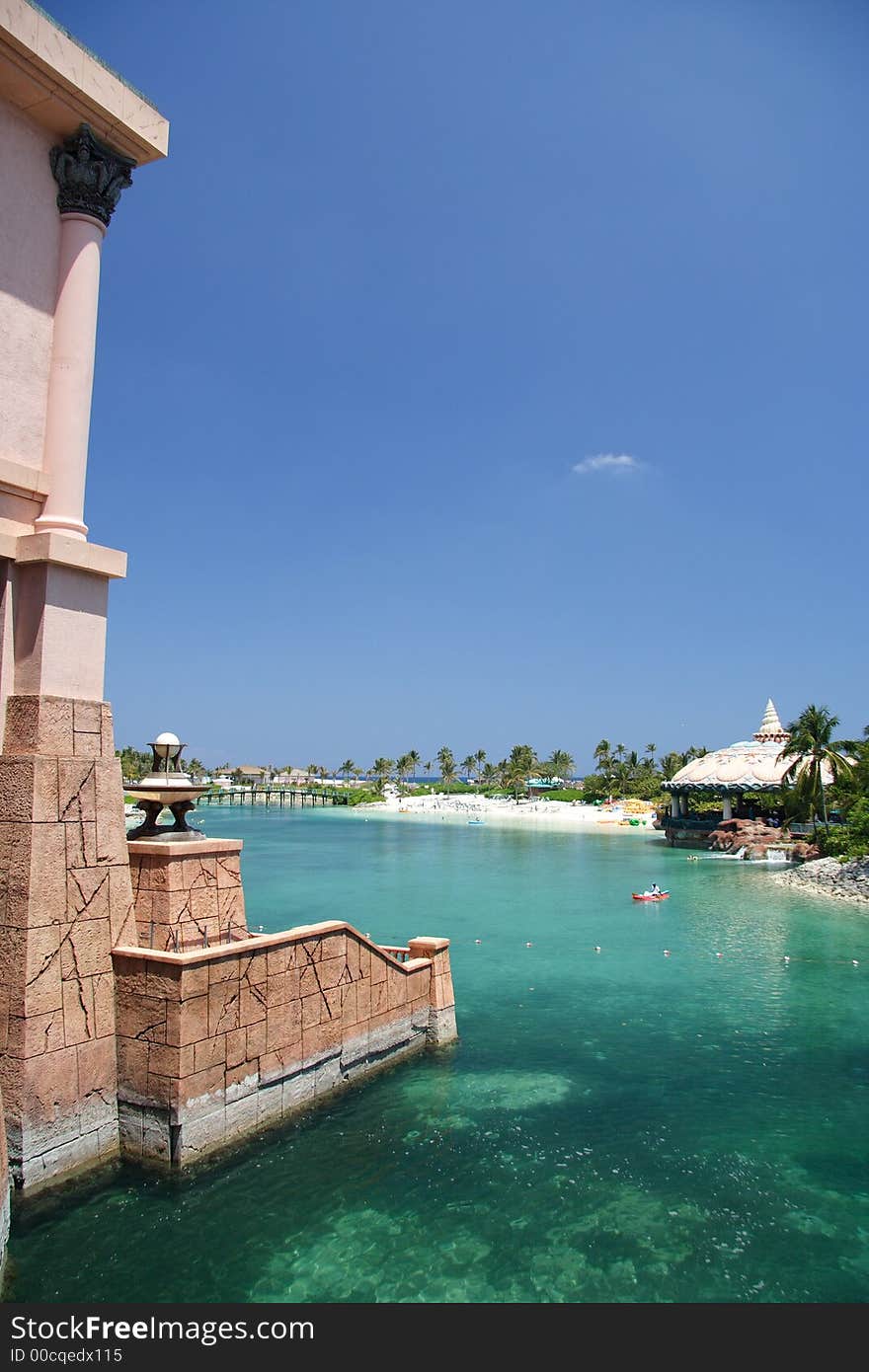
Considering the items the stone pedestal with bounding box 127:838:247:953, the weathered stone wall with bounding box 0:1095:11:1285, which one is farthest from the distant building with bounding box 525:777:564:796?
the weathered stone wall with bounding box 0:1095:11:1285

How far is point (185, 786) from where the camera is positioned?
12.7m

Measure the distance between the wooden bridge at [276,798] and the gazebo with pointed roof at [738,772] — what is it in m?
101

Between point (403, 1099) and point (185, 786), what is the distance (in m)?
5.99

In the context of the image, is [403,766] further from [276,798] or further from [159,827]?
[159,827]

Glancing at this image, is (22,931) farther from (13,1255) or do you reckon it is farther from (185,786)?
(185,786)

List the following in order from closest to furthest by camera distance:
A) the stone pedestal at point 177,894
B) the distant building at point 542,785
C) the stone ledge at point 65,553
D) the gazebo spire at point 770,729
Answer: the stone ledge at point 65,553, the stone pedestal at point 177,894, the gazebo spire at point 770,729, the distant building at point 542,785

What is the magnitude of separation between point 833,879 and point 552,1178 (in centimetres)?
3543

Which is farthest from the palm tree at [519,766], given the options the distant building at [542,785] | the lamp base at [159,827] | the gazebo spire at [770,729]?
the lamp base at [159,827]

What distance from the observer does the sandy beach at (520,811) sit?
330 ft

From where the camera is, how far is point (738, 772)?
65062 mm

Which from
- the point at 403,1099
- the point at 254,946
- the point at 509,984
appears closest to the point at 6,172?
the point at 254,946

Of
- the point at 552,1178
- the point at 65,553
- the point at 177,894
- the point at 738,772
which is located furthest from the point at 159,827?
the point at 738,772

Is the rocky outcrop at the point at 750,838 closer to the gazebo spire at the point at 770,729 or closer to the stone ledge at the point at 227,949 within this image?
the gazebo spire at the point at 770,729

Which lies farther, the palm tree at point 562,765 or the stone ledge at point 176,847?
the palm tree at point 562,765
